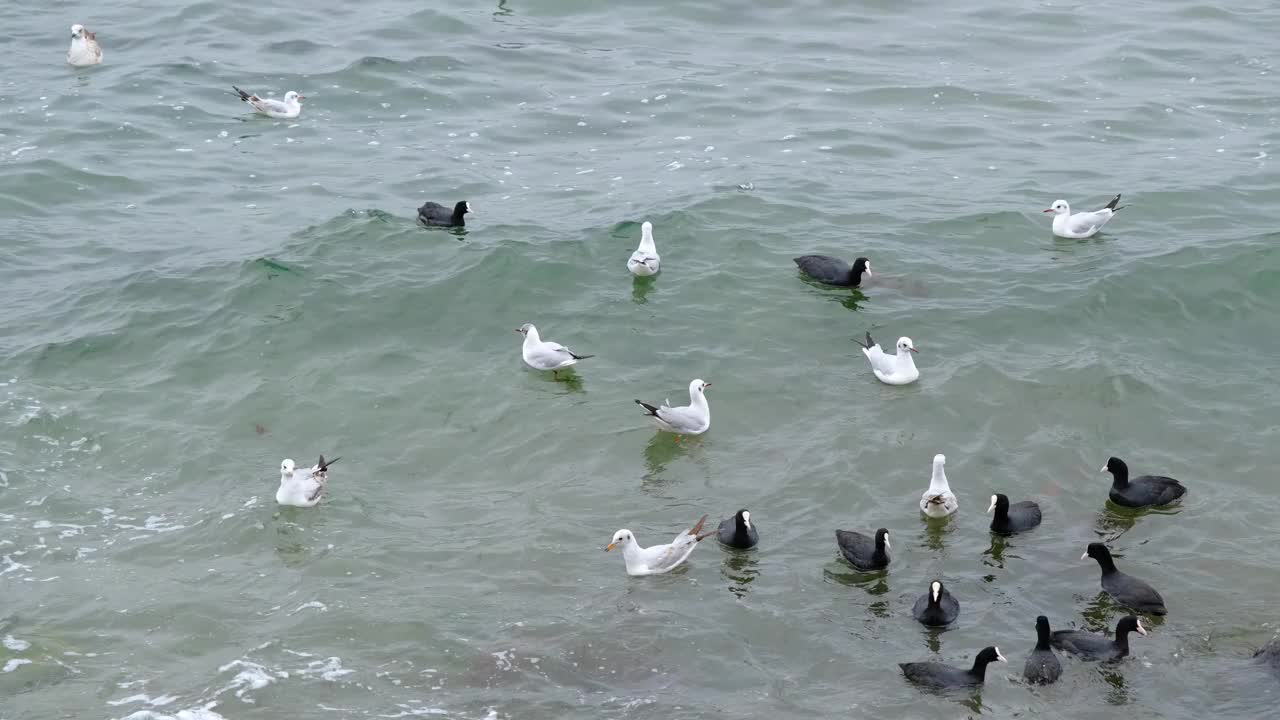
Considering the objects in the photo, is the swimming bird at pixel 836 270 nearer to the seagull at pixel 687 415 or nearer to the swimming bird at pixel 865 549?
the seagull at pixel 687 415

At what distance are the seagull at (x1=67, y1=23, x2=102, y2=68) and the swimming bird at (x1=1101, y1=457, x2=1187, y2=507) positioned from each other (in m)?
24.6

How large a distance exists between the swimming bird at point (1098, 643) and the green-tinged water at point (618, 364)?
161 millimetres

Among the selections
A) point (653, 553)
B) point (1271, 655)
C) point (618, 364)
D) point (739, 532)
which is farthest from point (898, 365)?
point (1271, 655)

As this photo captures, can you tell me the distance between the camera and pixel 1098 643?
1176cm

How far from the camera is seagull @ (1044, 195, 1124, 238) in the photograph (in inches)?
811

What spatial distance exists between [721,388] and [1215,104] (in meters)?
15.1

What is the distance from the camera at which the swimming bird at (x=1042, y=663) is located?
37.5 feet

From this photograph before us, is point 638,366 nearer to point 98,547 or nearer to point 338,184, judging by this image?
point 98,547

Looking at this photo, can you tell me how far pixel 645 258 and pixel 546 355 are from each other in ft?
9.94

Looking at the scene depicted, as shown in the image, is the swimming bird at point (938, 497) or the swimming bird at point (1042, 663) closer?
the swimming bird at point (1042, 663)

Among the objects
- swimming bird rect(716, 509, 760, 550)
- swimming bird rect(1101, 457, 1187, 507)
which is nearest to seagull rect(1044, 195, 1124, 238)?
swimming bird rect(1101, 457, 1187, 507)

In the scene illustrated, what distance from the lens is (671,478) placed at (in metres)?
15.4

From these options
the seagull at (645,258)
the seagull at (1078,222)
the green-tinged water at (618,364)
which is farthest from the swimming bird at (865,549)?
the seagull at (1078,222)

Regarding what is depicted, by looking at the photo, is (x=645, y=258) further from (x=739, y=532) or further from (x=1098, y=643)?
(x=1098, y=643)
